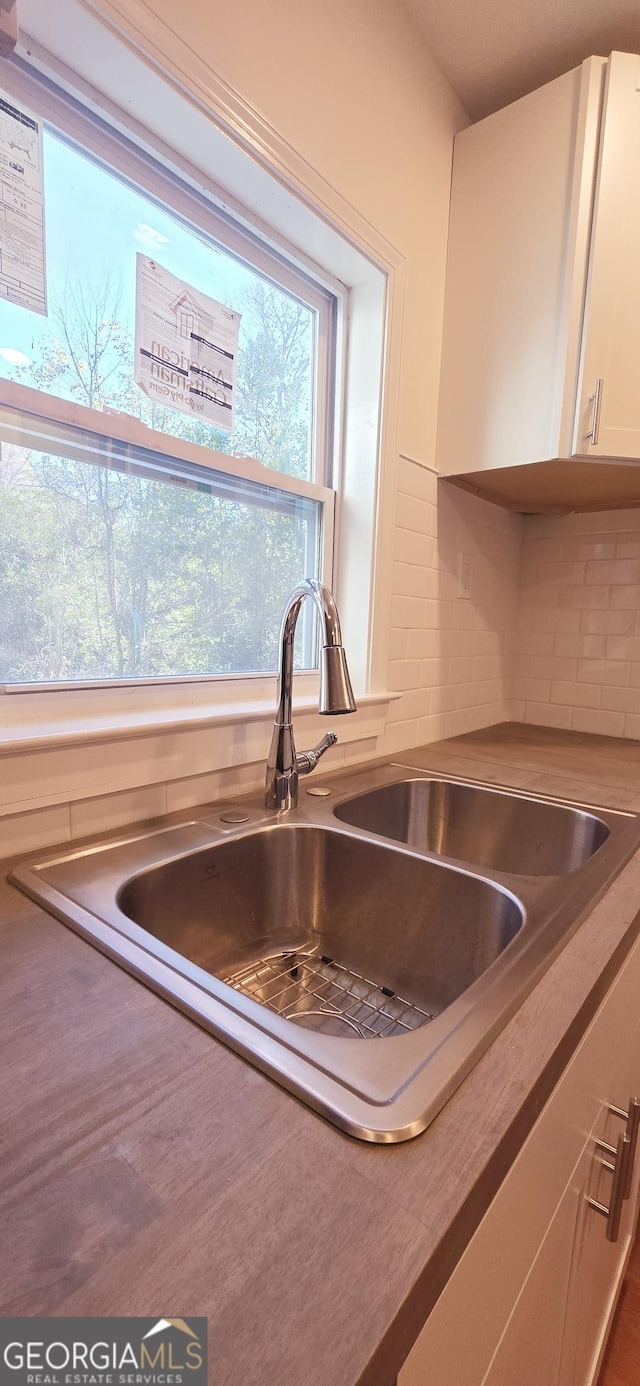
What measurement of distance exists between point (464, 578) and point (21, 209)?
1.23 metres

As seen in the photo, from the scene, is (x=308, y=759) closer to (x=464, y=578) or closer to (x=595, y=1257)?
(x=595, y=1257)

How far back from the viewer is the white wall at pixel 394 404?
0.81 m

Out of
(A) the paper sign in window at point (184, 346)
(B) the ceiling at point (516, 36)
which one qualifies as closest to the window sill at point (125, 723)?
(A) the paper sign in window at point (184, 346)

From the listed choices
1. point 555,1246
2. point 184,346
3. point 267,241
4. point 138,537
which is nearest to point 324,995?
point 555,1246

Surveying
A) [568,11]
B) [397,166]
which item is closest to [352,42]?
[397,166]

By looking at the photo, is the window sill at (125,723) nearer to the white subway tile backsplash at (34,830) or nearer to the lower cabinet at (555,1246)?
the white subway tile backsplash at (34,830)

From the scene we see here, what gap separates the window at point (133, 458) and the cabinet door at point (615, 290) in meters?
0.59

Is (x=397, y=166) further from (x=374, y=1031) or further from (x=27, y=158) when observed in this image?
(x=374, y=1031)

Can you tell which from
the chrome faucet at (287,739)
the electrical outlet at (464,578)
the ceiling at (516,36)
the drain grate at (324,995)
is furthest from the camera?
the electrical outlet at (464,578)

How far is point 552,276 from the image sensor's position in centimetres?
128

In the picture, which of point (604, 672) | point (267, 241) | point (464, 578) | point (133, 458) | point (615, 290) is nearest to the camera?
point (133, 458)

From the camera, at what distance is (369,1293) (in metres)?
0.28

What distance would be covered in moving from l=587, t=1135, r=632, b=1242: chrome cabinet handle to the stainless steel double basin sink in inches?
9.5

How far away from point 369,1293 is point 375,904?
0.60 meters
